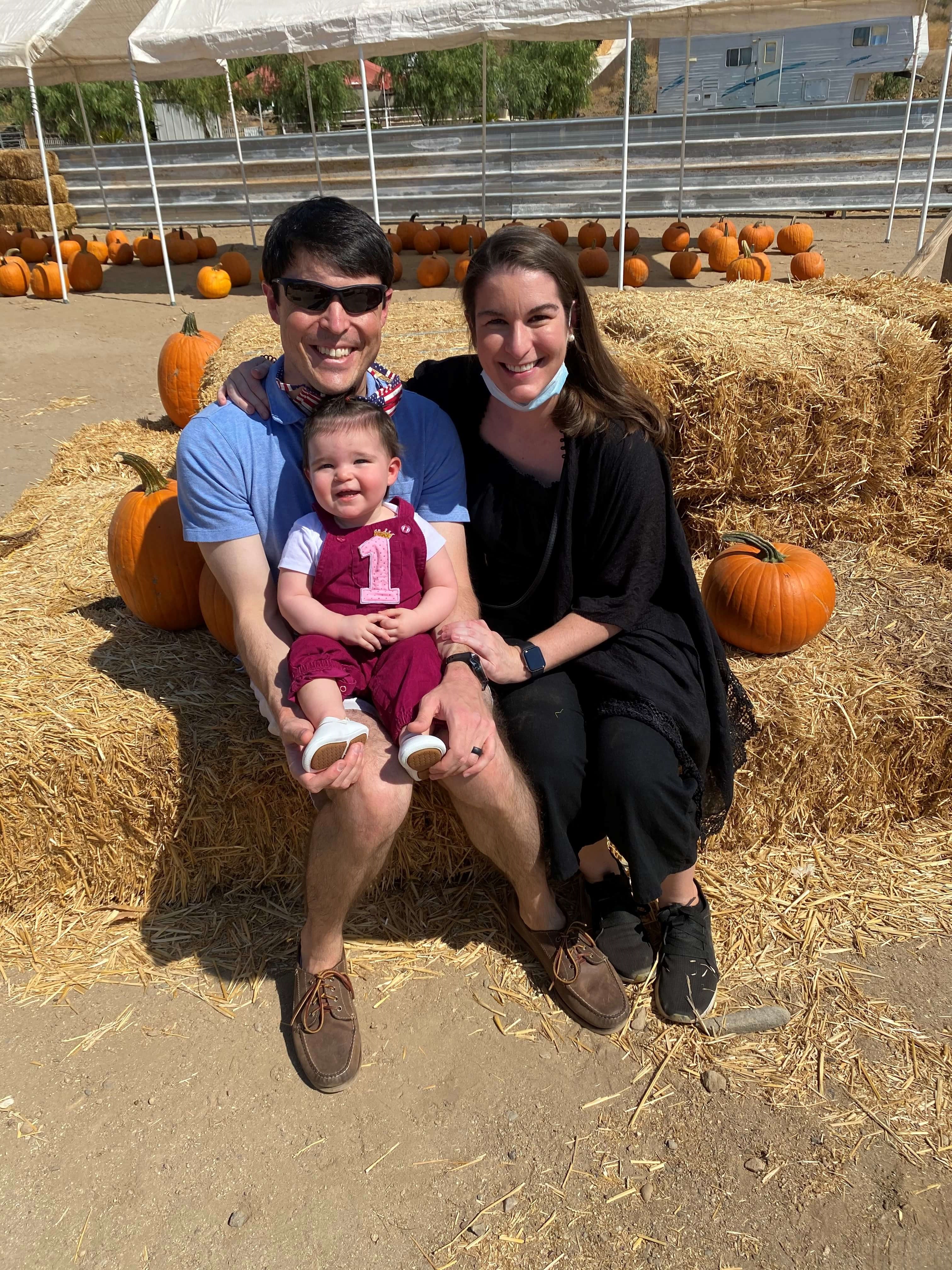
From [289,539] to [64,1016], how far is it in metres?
1.56

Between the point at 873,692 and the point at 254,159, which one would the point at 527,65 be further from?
the point at 873,692

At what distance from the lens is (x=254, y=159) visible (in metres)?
17.6

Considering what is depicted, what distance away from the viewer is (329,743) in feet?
6.79

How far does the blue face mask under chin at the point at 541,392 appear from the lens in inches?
99.2

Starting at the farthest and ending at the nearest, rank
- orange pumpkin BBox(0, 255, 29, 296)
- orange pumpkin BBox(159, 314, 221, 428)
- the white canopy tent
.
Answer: orange pumpkin BBox(0, 255, 29, 296), the white canopy tent, orange pumpkin BBox(159, 314, 221, 428)

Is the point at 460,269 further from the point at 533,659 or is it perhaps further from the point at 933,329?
the point at 533,659

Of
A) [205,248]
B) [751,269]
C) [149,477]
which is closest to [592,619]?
[149,477]

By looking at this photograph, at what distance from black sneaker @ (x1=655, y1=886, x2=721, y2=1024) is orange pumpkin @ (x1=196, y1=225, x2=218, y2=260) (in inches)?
589

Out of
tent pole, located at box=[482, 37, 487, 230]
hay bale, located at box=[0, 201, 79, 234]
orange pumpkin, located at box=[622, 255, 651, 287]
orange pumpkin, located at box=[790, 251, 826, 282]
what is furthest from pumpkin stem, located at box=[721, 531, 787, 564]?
hay bale, located at box=[0, 201, 79, 234]

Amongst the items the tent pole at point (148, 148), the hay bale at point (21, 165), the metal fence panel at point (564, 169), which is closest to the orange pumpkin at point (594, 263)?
the metal fence panel at point (564, 169)

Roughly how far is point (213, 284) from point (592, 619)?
454 inches

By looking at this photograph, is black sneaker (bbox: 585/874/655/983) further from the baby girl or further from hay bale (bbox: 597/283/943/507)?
hay bale (bbox: 597/283/943/507)

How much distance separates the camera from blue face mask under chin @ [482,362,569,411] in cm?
252

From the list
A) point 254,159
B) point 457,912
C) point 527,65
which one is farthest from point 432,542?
point 527,65
